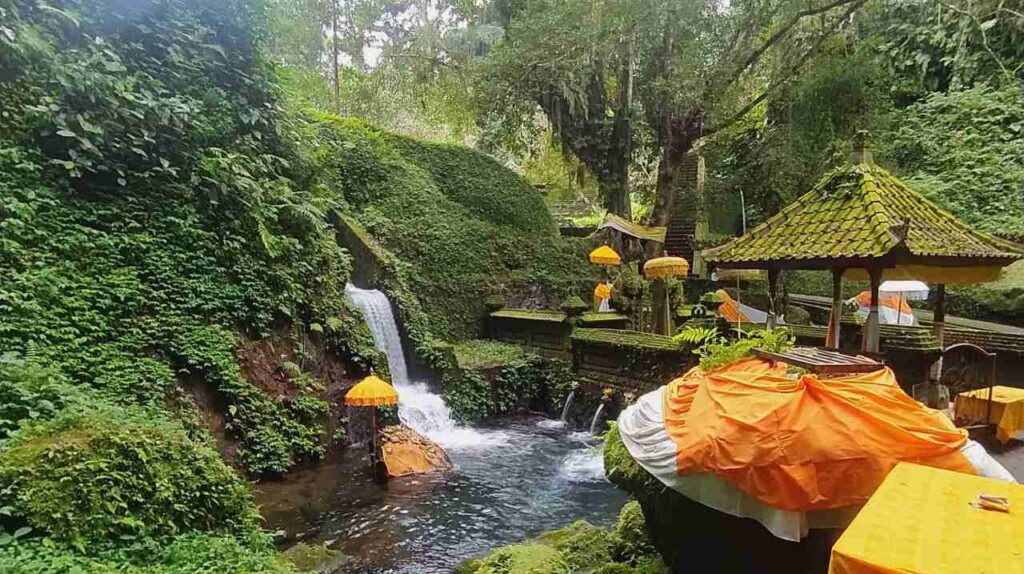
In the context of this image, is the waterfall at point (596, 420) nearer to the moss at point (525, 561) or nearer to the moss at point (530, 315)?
the moss at point (530, 315)

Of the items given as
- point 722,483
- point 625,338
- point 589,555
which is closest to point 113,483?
point 589,555

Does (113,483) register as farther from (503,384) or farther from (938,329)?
(503,384)

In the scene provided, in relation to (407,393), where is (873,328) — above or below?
above

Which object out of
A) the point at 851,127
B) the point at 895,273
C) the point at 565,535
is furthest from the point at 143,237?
the point at 851,127

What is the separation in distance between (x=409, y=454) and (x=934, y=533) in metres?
8.38

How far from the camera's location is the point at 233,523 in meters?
5.25

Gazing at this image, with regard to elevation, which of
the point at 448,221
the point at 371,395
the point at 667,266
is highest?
the point at 448,221

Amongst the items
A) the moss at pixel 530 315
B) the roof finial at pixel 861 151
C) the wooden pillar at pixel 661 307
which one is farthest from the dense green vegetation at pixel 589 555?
the moss at pixel 530 315

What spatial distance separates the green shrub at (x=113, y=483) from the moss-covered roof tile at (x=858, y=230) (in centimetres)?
556

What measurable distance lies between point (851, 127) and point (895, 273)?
1215cm

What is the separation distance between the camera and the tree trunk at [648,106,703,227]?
52.8 feet

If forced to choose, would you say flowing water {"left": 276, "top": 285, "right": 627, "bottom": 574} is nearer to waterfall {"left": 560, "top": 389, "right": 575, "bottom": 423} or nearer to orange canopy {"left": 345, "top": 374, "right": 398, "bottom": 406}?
waterfall {"left": 560, "top": 389, "right": 575, "bottom": 423}

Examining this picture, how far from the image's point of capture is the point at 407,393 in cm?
1266

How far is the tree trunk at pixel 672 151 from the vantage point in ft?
52.8
